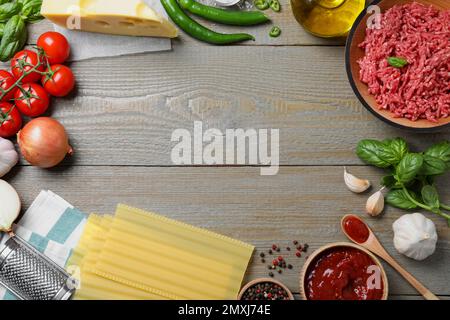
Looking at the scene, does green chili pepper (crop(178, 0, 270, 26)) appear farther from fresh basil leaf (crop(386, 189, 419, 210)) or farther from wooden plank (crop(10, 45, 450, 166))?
fresh basil leaf (crop(386, 189, 419, 210))

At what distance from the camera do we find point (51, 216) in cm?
159

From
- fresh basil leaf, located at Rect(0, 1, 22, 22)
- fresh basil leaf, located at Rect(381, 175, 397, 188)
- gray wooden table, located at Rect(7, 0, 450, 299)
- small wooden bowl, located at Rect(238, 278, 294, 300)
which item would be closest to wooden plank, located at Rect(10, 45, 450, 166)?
gray wooden table, located at Rect(7, 0, 450, 299)

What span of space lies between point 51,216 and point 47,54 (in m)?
0.46

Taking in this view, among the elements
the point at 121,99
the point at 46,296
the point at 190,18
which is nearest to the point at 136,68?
the point at 121,99

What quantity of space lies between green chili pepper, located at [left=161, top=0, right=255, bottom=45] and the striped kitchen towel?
61 cm

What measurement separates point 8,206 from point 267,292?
75cm

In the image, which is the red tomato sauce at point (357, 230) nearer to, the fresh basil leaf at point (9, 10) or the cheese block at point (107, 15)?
the cheese block at point (107, 15)

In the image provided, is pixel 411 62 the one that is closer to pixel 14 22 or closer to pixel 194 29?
pixel 194 29

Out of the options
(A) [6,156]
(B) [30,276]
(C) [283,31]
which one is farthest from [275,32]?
(B) [30,276]

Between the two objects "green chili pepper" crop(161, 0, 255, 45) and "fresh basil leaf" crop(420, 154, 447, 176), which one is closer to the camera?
"fresh basil leaf" crop(420, 154, 447, 176)

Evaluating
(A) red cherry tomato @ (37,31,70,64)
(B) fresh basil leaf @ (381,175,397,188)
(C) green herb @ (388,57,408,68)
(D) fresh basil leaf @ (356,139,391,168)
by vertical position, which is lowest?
(B) fresh basil leaf @ (381,175,397,188)

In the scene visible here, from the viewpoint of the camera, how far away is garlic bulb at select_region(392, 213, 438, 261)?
4.89 ft

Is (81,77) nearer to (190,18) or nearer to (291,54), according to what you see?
(190,18)

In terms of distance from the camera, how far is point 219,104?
63.6 inches
